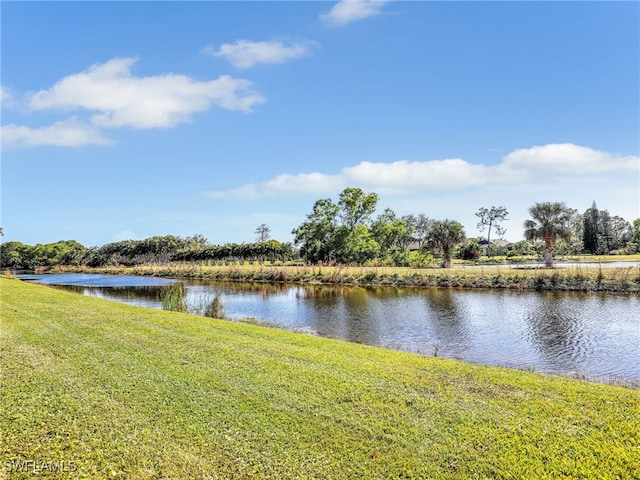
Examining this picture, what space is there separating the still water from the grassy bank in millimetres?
2080

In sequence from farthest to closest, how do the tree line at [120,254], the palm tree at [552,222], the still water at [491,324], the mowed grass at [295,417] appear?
the tree line at [120,254]
the palm tree at [552,222]
the still water at [491,324]
the mowed grass at [295,417]

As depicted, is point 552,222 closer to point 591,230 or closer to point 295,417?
point 295,417

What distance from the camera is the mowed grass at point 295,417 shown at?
3572 millimetres

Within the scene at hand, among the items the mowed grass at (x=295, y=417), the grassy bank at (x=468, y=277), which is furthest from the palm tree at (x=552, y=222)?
the mowed grass at (x=295, y=417)

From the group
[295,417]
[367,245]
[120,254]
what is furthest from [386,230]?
[120,254]

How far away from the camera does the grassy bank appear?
23.4 m

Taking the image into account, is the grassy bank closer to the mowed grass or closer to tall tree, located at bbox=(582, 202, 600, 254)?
the mowed grass

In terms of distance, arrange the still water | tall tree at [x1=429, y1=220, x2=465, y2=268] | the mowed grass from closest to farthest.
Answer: the mowed grass, the still water, tall tree at [x1=429, y1=220, x2=465, y2=268]

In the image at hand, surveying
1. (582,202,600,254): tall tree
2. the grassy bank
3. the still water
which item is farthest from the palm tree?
(582,202,600,254): tall tree

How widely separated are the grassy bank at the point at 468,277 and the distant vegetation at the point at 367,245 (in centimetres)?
654

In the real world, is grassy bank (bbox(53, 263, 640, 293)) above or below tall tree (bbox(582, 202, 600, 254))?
below

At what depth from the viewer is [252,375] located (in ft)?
19.2

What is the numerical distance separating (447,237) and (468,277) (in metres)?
16.9

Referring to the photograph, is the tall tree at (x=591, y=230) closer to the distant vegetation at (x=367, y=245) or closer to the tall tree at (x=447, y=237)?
the distant vegetation at (x=367, y=245)
